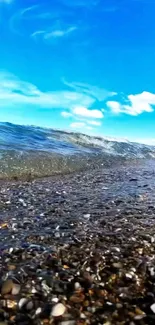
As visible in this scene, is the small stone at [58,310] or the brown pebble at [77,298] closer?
the small stone at [58,310]

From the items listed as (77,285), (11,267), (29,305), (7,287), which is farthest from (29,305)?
(11,267)

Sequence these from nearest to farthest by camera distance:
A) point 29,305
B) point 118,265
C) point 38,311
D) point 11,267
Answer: point 38,311
point 29,305
point 11,267
point 118,265

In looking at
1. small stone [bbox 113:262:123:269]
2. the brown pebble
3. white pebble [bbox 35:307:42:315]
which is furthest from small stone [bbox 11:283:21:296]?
small stone [bbox 113:262:123:269]

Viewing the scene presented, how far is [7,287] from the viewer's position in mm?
7141

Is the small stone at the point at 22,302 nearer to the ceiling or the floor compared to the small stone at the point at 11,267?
nearer to the floor

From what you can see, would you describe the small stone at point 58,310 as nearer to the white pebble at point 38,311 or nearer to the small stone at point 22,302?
the white pebble at point 38,311

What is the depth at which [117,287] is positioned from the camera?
24.2 ft

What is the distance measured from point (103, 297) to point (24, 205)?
24.7 ft

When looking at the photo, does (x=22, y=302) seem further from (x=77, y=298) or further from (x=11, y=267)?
(x=11, y=267)

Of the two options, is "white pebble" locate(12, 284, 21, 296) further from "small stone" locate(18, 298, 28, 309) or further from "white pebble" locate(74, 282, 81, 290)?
"white pebble" locate(74, 282, 81, 290)

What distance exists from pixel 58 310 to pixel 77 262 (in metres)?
1.99

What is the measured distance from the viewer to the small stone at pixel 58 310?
6.36 metres

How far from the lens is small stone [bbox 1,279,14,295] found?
23.0 feet

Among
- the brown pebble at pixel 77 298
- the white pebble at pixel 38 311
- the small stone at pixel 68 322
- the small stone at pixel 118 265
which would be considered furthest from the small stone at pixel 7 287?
the small stone at pixel 118 265
